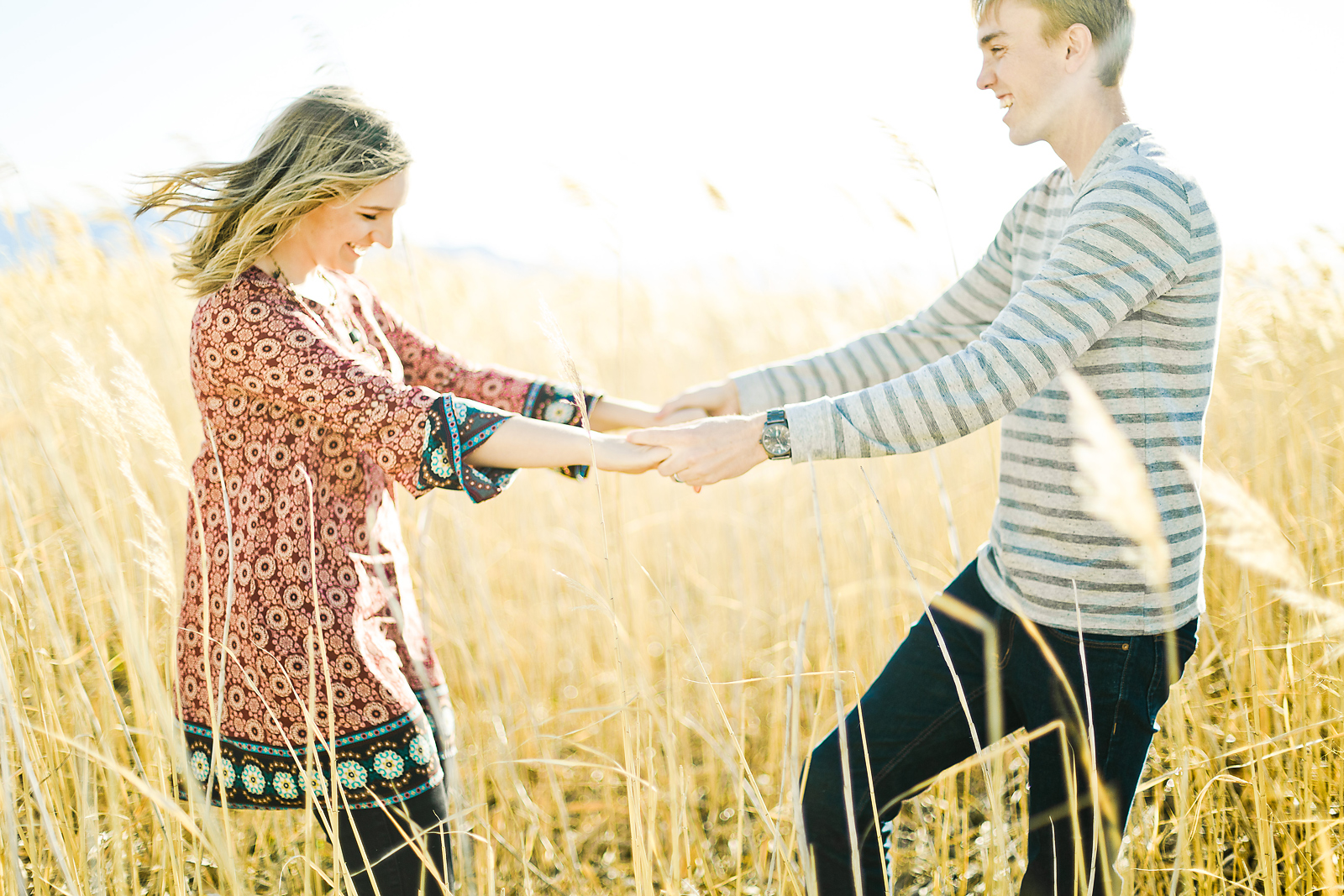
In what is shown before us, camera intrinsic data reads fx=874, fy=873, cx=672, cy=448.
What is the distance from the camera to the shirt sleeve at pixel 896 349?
1.81 m

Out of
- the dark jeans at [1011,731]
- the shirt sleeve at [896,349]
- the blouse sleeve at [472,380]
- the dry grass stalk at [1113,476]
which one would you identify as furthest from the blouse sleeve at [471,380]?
the dry grass stalk at [1113,476]

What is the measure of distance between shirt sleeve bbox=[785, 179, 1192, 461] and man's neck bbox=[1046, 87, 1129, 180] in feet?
0.53

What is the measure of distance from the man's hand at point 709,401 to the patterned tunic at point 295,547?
0.65 m

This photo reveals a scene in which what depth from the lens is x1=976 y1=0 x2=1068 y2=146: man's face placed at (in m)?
1.44

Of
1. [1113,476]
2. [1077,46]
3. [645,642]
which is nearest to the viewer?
[1113,476]

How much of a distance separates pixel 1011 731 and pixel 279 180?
159 centimetres

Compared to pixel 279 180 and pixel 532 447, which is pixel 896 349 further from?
pixel 279 180

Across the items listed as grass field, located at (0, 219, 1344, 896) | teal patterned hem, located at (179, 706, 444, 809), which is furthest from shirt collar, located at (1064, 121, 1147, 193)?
teal patterned hem, located at (179, 706, 444, 809)

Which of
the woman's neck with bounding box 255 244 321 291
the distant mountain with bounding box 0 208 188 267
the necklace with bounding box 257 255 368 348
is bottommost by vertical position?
the necklace with bounding box 257 255 368 348

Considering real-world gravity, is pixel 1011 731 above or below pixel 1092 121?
below

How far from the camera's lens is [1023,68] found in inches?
57.9

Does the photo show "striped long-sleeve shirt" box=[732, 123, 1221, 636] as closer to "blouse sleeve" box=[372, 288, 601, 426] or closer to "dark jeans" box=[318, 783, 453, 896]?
"blouse sleeve" box=[372, 288, 601, 426]

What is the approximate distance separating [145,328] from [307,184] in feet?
7.86

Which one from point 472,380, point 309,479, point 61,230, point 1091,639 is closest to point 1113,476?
point 1091,639
